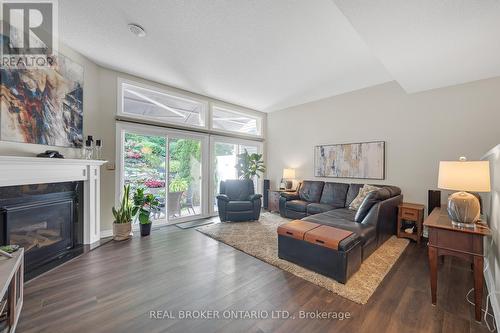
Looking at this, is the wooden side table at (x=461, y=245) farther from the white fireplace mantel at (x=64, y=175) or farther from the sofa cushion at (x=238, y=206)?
the white fireplace mantel at (x=64, y=175)

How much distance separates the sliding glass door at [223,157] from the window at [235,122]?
0.31 meters

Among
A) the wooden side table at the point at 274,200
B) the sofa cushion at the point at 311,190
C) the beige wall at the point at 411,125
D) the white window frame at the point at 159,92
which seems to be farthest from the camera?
the wooden side table at the point at 274,200

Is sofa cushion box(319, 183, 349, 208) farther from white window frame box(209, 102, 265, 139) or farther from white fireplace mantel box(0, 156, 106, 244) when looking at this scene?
white fireplace mantel box(0, 156, 106, 244)

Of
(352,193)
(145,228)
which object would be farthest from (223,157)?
(352,193)

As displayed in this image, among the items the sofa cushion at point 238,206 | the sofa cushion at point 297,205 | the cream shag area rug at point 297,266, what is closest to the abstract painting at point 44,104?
the cream shag area rug at point 297,266

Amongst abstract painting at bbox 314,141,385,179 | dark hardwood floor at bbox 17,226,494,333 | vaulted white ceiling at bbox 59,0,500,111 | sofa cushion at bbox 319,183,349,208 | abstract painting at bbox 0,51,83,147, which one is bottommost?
dark hardwood floor at bbox 17,226,494,333

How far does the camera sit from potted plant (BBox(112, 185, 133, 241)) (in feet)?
10.9

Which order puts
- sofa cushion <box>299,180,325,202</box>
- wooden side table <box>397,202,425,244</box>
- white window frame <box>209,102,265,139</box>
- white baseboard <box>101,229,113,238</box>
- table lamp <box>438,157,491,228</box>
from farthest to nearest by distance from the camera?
1. white window frame <box>209,102,265,139</box>
2. sofa cushion <box>299,180,325,202</box>
3. white baseboard <box>101,229,113,238</box>
4. wooden side table <box>397,202,425,244</box>
5. table lamp <box>438,157,491,228</box>

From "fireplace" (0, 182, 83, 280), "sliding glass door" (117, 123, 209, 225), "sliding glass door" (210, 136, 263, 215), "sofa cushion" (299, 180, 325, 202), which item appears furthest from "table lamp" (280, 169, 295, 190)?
"fireplace" (0, 182, 83, 280)

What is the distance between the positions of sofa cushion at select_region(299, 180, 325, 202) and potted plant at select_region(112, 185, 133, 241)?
3.56 metres

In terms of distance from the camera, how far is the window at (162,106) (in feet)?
12.7

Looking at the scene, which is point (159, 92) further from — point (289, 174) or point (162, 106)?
point (289, 174)

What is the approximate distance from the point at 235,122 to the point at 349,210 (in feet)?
11.6

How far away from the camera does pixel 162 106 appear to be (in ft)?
14.0
